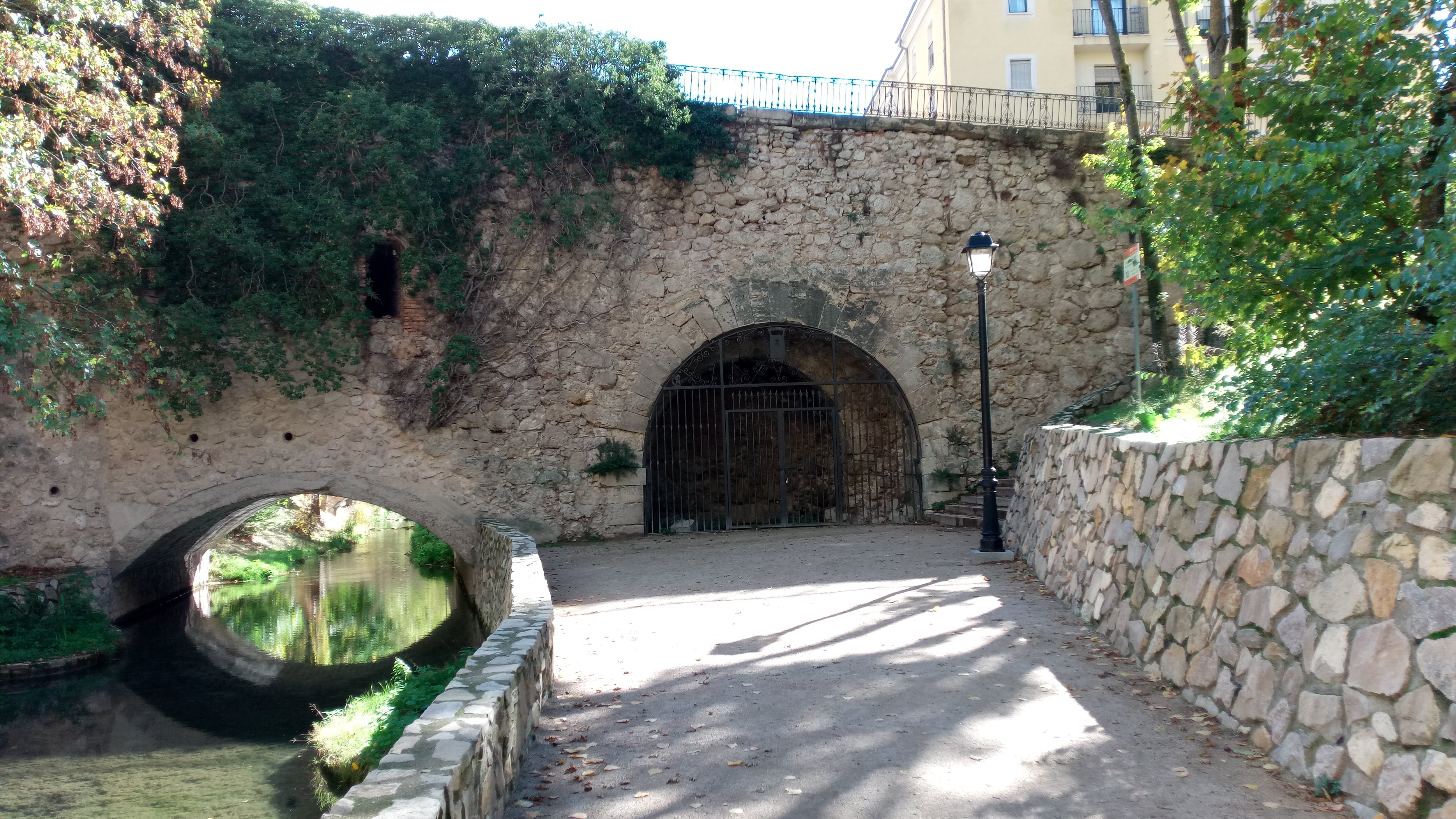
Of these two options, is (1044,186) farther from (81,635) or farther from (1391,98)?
(81,635)

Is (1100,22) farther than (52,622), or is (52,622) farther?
(1100,22)

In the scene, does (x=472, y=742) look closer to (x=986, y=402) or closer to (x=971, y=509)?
(x=986, y=402)

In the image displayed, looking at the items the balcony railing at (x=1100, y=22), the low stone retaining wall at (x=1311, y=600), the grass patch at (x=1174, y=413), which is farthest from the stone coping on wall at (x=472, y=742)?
the balcony railing at (x=1100, y=22)

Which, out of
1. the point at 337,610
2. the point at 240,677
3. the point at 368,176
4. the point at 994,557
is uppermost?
the point at 368,176

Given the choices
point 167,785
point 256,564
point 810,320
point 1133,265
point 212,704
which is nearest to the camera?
point 167,785

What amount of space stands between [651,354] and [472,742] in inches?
321

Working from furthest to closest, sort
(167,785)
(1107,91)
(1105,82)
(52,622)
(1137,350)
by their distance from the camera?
(1107,91), (1105,82), (52,622), (1137,350), (167,785)

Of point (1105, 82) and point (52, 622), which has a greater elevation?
point (1105, 82)

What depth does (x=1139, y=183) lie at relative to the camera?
927 cm

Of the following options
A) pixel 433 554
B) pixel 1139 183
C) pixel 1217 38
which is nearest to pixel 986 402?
pixel 1139 183

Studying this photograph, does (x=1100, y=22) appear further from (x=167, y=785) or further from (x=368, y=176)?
(x=167, y=785)

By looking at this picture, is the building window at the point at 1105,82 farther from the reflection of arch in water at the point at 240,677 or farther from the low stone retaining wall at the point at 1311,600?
the low stone retaining wall at the point at 1311,600

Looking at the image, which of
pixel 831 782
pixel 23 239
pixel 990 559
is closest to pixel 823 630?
pixel 831 782

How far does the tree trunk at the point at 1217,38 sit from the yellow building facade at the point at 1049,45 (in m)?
14.6
